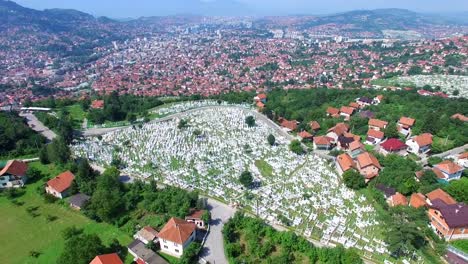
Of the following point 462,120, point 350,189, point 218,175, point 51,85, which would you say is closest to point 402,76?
point 462,120

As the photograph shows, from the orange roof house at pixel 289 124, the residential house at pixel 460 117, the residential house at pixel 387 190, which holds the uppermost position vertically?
the residential house at pixel 460 117

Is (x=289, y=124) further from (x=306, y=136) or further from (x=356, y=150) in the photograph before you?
(x=356, y=150)

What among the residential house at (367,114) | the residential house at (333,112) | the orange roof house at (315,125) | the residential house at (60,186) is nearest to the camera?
the residential house at (60,186)

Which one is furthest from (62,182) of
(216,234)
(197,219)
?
(216,234)

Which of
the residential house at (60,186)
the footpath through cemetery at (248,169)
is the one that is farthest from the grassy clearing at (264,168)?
the residential house at (60,186)

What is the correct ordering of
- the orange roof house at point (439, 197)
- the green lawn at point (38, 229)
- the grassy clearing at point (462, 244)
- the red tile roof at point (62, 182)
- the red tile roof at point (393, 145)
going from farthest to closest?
the red tile roof at point (393, 145)
the red tile roof at point (62, 182)
the orange roof house at point (439, 197)
the green lawn at point (38, 229)
the grassy clearing at point (462, 244)

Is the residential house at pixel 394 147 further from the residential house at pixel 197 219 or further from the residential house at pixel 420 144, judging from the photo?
the residential house at pixel 197 219
